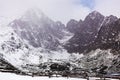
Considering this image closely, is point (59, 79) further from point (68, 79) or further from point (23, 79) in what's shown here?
point (23, 79)

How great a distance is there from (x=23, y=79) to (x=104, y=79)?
18795 mm

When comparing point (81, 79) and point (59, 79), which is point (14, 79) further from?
point (81, 79)

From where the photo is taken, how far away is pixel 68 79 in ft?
221

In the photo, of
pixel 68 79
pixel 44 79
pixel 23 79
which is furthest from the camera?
pixel 68 79

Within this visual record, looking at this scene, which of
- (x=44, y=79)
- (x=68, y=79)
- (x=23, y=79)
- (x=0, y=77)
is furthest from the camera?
(x=68, y=79)

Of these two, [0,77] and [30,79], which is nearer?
[0,77]

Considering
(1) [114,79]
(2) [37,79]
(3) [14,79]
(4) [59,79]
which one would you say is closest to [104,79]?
(1) [114,79]

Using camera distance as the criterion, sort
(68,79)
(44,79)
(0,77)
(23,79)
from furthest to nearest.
→ (68,79) < (44,79) < (23,79) < (0,77)

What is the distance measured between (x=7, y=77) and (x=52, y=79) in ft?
45.3

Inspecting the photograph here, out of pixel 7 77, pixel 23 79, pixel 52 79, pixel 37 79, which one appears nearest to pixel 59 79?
pixel 52 79

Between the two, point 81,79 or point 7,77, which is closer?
point 7,77

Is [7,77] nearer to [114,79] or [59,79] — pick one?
[59,79]

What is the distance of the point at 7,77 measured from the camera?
53719mm

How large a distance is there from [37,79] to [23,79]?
444cm
